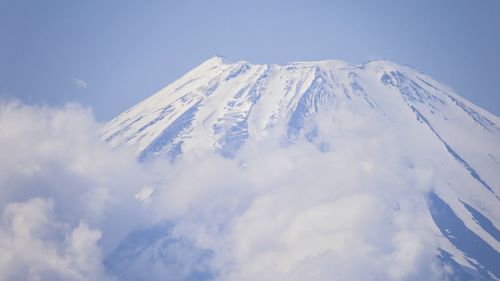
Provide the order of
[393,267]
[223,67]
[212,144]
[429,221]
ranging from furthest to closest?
1. [223,67]
2. [212,144]
3. [429,221]
4. [393,267]

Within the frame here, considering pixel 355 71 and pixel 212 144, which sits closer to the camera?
pixel 212 144

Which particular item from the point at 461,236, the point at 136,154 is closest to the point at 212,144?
the point at 136,154

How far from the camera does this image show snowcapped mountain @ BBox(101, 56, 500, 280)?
14838cm

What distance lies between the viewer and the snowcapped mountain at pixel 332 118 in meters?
148

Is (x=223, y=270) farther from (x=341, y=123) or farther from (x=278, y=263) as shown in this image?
(x=341, y=123)

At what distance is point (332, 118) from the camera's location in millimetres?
162375

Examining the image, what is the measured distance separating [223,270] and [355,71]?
2651 inches

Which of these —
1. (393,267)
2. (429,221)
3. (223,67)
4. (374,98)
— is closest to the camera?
(393,267)

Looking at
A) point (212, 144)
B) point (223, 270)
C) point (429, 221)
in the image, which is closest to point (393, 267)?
point (429, 221)

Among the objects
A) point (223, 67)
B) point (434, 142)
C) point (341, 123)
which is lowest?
point (434, 142)

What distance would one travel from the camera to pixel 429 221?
13975 cm

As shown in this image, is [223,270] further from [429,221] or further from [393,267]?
[429,221]

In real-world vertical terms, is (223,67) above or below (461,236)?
above

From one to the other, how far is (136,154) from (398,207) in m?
62.4
